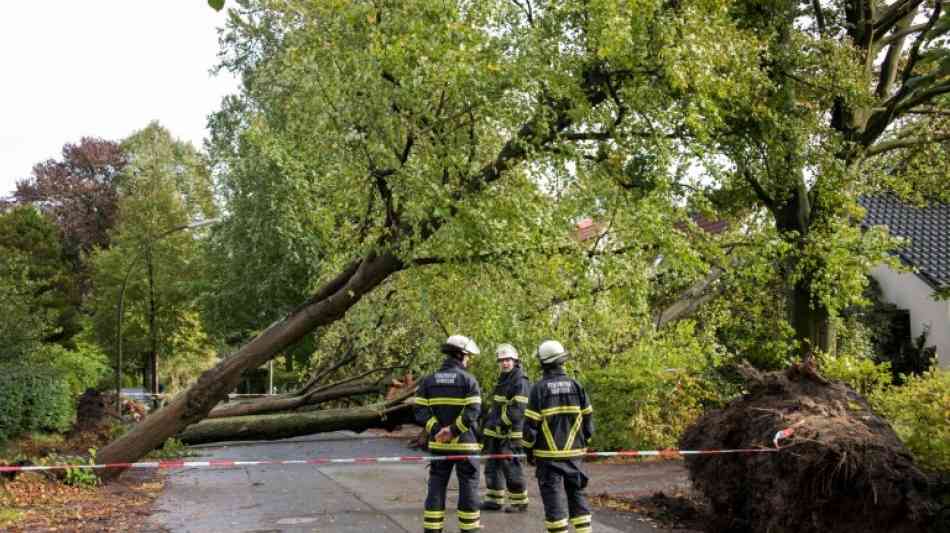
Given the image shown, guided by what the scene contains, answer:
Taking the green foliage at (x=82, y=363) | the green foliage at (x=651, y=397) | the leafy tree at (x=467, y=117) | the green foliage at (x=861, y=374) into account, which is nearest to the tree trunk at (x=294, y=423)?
the green foliage at (x=651, y=397)

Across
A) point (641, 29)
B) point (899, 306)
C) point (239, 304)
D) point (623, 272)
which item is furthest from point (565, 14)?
point (239, 304)

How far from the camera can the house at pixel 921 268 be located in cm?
2203

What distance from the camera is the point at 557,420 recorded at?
314 inches

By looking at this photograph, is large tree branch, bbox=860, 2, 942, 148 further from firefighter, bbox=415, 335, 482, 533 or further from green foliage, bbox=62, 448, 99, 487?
green foliage, bbox=62, 448, 99, 487

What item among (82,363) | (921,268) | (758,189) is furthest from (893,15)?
(82,363)

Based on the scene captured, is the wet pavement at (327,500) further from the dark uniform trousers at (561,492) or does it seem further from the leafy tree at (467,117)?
the leafy tree at (467,117)

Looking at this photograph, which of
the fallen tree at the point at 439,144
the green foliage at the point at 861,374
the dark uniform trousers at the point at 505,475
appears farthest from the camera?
the fallen tree at the point at 439,144

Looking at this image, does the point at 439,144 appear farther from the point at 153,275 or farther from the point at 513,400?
the point at 153,275

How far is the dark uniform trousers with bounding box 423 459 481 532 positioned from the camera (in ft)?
26.3

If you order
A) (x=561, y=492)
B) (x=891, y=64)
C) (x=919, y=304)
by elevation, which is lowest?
(x=561, y=492)

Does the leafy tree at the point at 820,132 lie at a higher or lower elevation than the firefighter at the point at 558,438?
higher

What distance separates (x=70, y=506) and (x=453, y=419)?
17.3ft

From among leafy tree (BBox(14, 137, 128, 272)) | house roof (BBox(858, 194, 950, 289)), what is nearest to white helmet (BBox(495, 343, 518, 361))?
house roof (BBox(858, 194, 950, 289))

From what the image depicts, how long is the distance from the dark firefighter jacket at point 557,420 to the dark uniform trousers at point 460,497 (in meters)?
0.65
